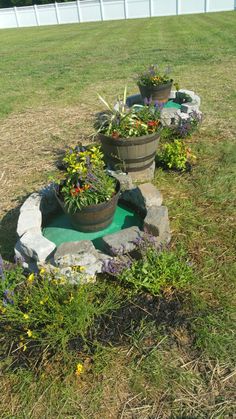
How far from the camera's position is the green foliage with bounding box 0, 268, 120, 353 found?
7.98 feet

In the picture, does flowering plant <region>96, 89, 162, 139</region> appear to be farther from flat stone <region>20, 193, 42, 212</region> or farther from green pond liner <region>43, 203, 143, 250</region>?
flat stone <region>20, 193, 42, 212</region>

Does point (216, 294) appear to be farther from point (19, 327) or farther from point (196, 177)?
point (196, 177)

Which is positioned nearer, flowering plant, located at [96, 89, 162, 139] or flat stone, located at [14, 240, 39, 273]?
flat stone, located at [14, 240, 39, 273]

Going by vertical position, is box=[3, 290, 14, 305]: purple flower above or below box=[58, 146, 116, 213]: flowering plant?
below

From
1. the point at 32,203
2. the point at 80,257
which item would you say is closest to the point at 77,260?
the point at 80,257

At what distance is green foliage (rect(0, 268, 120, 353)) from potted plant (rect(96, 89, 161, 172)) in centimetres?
198

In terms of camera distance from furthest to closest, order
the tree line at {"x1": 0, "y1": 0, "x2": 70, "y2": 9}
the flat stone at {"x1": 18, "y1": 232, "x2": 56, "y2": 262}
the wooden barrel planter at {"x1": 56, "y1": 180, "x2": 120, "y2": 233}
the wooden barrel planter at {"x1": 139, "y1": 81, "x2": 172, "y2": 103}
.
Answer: the tree line at {"x1": 0, "y1": 0, "x2": 70, "y2": 9}, the wooden barrel planter at {"x1": 139, "y1": 81, "x2": 172, "y2": 103}, the wooden barrel planter at {"x1": 56, "y1": 180, "x2": 120, "y2": 233}, the flat stone at {"x1": 18, "y1": 232, "x2": 56, "y2": 262}

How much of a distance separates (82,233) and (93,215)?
0.36 meters

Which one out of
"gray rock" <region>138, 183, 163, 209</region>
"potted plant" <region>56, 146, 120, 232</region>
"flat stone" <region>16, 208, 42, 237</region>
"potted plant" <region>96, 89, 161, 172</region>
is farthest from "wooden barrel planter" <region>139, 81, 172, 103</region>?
"flat stone" <region>16, 208, 42, 237</region>

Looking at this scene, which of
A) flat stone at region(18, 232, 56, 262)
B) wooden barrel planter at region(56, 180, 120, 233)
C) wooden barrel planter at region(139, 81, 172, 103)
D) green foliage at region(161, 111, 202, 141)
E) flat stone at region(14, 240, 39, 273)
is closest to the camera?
flat stone at region(18, 232, 56, 262)

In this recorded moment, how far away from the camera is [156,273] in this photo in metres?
2.86

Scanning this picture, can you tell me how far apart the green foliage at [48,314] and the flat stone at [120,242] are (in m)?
0.47

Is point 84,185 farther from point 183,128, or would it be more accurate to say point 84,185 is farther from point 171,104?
point 171,104

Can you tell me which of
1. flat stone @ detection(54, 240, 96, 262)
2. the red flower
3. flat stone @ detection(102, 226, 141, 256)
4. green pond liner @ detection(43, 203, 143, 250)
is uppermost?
the red flower
